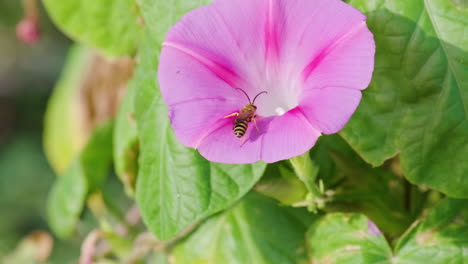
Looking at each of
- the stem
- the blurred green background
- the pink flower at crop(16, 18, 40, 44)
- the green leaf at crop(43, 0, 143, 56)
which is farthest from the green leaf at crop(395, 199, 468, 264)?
the blurred green background

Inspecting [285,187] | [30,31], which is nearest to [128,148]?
[285,187]

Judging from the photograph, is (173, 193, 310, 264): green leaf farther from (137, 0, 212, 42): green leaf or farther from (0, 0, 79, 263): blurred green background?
(0, 0, 79, 263): blurred green background

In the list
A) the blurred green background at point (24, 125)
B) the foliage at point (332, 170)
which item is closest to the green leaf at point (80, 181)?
the foliage at point (332, 170)

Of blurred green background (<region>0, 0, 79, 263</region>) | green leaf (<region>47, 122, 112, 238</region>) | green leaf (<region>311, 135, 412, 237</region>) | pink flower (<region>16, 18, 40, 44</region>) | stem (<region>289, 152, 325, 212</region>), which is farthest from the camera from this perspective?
blurred green background (<region>0, 0, 79, 263</region>)

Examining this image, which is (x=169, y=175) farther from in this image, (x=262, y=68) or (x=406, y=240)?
(x=406, y=240)

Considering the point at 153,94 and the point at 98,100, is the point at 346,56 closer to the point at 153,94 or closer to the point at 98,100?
the point at 153,94

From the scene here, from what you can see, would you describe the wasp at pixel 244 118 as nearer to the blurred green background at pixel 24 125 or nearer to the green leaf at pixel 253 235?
the green leaf at pixel 253 235

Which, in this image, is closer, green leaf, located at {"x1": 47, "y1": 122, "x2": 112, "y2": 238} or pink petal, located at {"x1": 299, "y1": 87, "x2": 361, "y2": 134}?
pink petal, located at {"x1": 299, "y1": 87, "x2": 361, "y2": 134}
